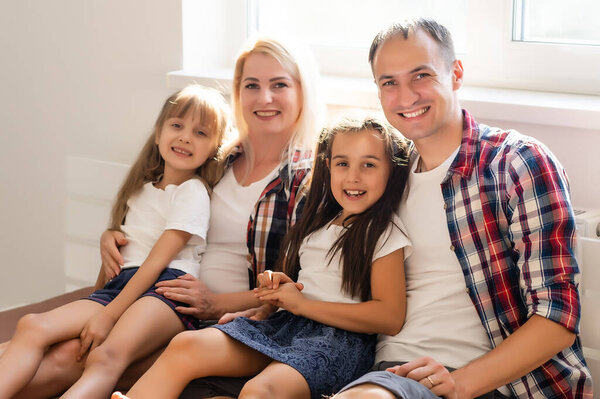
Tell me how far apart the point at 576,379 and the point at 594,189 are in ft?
1.50

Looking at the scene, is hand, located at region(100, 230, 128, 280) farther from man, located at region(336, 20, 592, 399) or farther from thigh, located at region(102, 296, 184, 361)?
man, located at region(336, 20, 592, 399)

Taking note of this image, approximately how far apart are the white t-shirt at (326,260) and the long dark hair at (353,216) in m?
0.01

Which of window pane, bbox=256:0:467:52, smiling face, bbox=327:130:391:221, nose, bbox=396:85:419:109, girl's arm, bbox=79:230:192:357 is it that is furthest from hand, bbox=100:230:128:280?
nose, bbox=396:85:419:109

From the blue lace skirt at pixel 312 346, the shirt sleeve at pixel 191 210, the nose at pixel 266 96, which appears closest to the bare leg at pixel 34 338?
the shirt sleeve at pixel 191 210

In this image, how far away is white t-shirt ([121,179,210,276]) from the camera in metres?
1.90

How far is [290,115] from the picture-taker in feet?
6.38

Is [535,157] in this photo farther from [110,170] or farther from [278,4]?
[110,170]

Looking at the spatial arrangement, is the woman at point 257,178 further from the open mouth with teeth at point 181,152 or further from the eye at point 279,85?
the open mouth with teeth at point 181,152

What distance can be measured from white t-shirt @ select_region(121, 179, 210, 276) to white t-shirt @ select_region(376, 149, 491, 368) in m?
0.51

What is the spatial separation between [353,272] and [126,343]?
49cm

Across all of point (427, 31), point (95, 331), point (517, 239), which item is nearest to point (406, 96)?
point (427, 31)

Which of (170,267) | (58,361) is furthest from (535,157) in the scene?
(58,361)

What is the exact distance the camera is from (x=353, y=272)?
1.64 metres

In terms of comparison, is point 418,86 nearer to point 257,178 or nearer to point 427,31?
point 427,31
